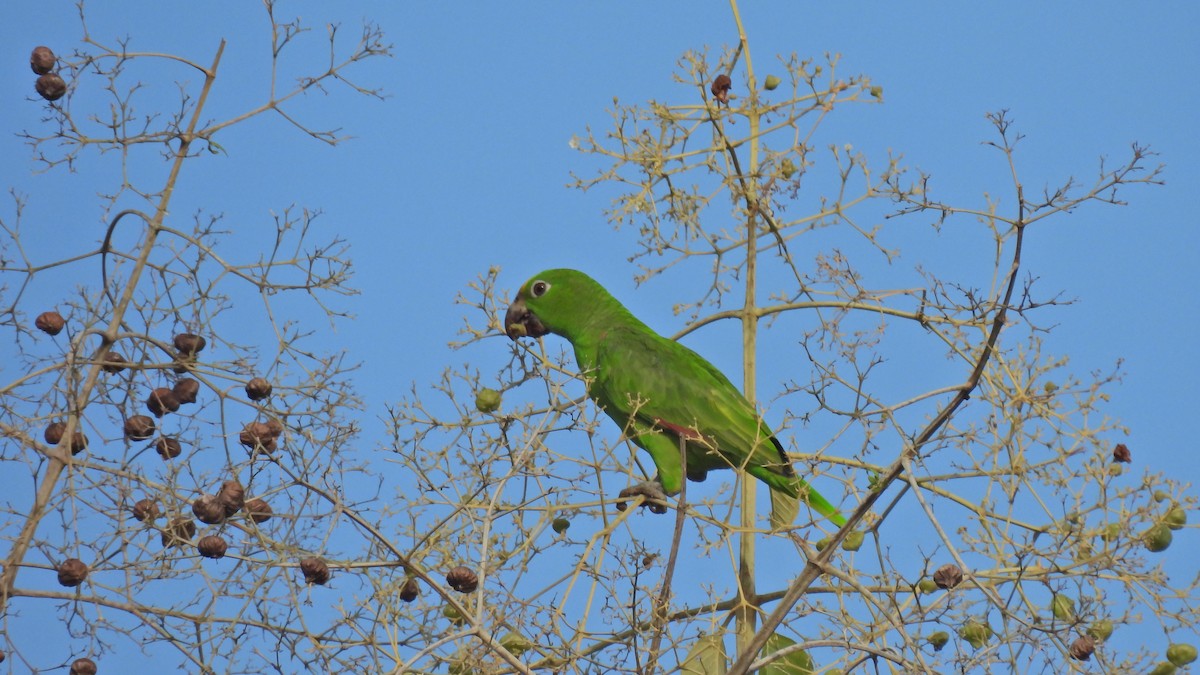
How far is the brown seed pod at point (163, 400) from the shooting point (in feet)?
12.1

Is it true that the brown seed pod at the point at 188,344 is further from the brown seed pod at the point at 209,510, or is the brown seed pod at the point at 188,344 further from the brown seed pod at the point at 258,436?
the brown seed pod at the point at 209,510

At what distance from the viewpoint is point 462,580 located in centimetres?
300

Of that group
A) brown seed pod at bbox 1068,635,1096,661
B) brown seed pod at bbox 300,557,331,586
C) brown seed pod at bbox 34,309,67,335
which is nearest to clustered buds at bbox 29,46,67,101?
brown seed pod at bbox 34,309,67,335

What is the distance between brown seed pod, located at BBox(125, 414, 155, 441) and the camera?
367 centimetres

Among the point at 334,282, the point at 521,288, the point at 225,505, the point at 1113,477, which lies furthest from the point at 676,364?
the point at 225,505

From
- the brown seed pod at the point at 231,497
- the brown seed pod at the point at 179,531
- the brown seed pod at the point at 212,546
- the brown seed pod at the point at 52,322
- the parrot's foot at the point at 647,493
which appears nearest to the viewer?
the brown seed pod at the point at 231,497

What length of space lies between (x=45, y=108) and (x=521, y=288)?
6.32 feet

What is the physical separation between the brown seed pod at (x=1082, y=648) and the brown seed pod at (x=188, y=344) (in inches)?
96.2

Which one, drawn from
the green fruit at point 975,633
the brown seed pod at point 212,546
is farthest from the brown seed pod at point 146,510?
the green fruit at point 975,633

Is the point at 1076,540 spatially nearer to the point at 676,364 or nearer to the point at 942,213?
the point at 942,213

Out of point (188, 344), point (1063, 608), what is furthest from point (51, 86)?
point (1063, 608)

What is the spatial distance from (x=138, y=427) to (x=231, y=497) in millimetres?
697

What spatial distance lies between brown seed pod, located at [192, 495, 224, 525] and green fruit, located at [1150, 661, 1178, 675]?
2471 millimetres

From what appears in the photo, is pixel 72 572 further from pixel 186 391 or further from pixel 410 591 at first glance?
pixel 410 591
